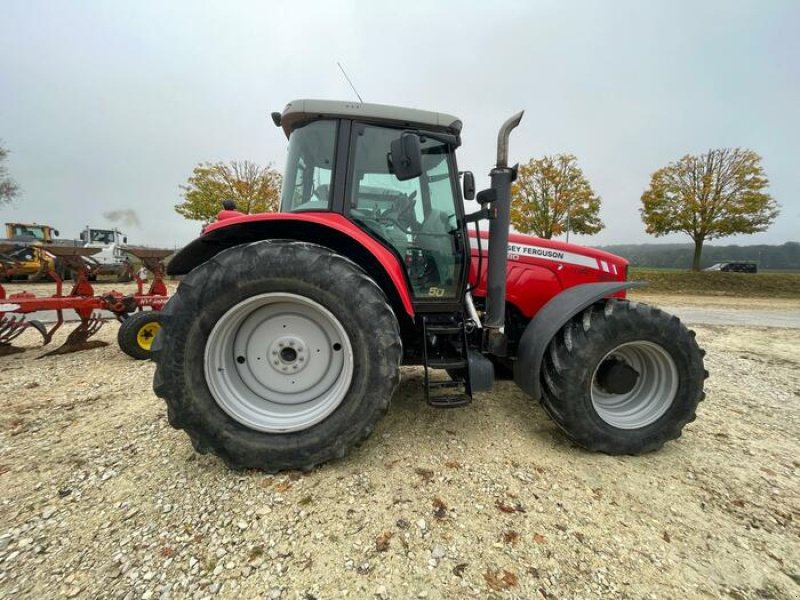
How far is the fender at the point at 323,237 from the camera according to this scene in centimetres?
211

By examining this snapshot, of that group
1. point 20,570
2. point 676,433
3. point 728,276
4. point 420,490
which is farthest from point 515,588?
point 728,276

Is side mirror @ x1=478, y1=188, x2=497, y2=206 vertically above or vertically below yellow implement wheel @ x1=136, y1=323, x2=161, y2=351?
above

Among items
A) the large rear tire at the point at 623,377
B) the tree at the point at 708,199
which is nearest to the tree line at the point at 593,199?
the tree at the point at 708,199

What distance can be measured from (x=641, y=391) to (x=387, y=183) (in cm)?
232

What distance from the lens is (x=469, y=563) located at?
1.46 meters

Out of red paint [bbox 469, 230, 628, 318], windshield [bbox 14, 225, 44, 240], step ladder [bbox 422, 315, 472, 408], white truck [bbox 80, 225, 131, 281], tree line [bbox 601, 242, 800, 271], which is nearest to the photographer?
step ladder [bbox 422, 315, 472, 408]

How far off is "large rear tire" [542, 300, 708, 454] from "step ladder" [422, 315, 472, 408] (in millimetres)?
527

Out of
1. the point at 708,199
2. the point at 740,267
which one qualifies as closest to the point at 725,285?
the point at 708,199

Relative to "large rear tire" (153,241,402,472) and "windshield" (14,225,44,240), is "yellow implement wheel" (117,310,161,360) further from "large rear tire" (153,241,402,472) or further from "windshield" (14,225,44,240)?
"windshield" (14,225,44,240)

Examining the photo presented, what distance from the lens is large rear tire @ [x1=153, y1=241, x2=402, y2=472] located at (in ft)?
6.29

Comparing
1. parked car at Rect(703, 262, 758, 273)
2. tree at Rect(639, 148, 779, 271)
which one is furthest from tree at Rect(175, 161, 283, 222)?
parked car at Rect(703, 262, 758, 273)

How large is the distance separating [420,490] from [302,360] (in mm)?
1015

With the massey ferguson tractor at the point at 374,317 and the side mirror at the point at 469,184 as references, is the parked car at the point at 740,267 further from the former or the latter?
the side mirror at the point at 469,184

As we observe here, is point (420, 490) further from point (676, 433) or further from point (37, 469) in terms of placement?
point (37, 469)
